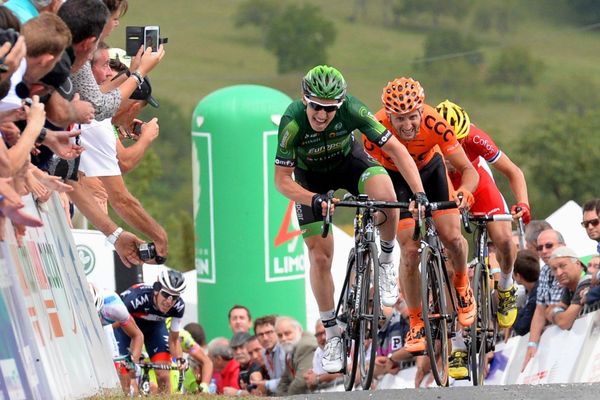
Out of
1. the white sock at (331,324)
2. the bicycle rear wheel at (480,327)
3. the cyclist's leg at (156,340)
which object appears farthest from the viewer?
the cyclist's leg at (156,340)

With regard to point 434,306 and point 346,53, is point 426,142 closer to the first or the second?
point 434,306

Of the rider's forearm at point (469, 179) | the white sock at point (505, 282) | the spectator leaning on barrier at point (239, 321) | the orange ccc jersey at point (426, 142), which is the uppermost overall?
the orange ccc jersey at point (426, 142)

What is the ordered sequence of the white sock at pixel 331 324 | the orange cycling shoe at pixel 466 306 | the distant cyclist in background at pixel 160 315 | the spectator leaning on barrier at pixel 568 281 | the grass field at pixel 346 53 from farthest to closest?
the grass field at pixel 346 53 → the distant cyclist in background at pixel 160 315 → the spectator leaning on barrier at pixel 568 281 → the orange cycling shoe at pixel 466 306 → the white sock at pixel 331 324

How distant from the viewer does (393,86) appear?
12.9m

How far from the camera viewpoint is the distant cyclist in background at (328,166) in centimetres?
1229

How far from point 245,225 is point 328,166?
1204 cm

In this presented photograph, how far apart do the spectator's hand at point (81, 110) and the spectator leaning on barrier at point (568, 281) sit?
570 cm

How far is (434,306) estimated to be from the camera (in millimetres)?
12758

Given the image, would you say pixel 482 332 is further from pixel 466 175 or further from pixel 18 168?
pixel 18 168

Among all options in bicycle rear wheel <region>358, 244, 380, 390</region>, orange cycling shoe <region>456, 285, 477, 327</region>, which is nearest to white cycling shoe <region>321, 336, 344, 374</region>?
bicycle rear wheel <region>358, 244, 380, 390</region>

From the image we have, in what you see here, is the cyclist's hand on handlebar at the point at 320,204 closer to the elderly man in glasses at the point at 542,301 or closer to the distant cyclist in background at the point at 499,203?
the distant cyclist in background at the point at 499,203

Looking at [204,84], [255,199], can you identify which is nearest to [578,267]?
[255,199]

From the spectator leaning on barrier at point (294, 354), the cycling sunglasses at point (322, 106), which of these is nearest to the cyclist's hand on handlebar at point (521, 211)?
the cycling sunglasses at point (322, 106)

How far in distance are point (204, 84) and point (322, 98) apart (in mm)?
76598
